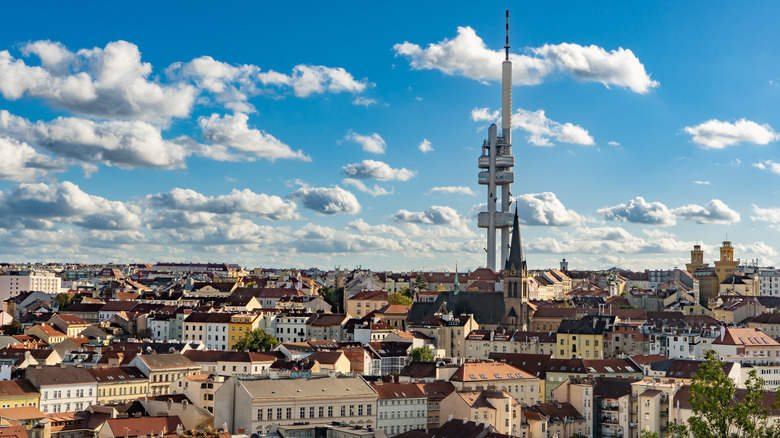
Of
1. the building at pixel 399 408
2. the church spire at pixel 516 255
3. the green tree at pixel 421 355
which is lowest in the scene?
the building at pixel 399 408

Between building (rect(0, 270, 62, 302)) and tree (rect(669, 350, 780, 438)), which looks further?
building (rect(0, 270, 62, 302))

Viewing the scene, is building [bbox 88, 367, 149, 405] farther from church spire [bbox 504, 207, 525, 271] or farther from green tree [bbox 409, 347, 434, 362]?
church spire [bbox 504, 207, 525, 271]

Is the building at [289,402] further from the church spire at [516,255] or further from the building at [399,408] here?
the church spire at [516,255]

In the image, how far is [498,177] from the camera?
16912 cm

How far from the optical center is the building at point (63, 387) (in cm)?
7344

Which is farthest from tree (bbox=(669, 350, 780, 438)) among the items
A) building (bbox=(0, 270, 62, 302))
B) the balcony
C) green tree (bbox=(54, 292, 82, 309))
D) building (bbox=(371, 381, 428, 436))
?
building (bbox=(0, 270, 62, 302))

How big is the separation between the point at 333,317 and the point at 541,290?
57.3m

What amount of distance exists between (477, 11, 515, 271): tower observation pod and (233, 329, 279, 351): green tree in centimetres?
6669

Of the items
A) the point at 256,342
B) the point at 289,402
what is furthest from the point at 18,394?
the point at 256,342

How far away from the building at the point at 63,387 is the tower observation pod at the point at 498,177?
10008cm

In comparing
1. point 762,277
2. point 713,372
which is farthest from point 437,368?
point 762,277

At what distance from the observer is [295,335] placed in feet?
390

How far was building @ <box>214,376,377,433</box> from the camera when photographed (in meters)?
63.8

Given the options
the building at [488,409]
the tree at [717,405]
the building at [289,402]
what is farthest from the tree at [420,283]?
the tree at [717,405]
